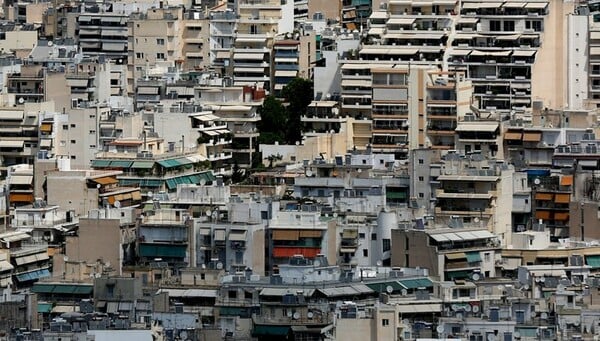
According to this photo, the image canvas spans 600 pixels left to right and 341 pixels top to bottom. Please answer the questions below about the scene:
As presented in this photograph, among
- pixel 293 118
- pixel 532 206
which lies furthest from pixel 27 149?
pixel 532 206

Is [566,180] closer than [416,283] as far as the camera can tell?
No

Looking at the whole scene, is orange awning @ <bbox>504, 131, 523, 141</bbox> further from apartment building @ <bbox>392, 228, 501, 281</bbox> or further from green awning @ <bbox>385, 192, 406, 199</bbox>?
apartment building @ <bbox>392, 228, 501, 281</bbox>

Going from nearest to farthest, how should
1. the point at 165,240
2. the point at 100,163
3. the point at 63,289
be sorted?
the point at 63,289
the point at 165,240
the point at 100,163

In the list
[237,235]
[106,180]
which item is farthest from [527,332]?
[106,180]

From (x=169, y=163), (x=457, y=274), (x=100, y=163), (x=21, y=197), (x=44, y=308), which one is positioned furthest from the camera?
(x=169, y=163)

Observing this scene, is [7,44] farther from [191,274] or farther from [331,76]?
[191,274]

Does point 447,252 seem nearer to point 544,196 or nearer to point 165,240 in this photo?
→ point 165,240
